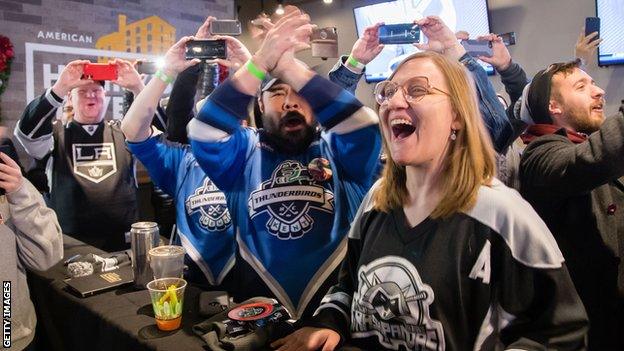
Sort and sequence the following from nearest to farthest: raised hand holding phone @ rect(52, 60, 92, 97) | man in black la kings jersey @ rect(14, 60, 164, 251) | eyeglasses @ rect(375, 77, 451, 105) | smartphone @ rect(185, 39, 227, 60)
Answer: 1. eyeglasses @ rect(375, 77, 451, 105)
2. smartphone @ rect(185, 39, 227, 60)
3. raised hand holding phone @ rect(52, 60, 92, 97)
4. man in black la kings jersey @ rect(14, 60, 164, 251)

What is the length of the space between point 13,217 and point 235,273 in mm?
725

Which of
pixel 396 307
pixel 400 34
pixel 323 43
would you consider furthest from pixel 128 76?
pixel 396 307

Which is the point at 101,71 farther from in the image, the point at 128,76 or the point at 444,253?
the point at 444,253

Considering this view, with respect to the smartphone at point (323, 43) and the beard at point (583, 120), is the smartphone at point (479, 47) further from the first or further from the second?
the smartphone at point (323, 43)

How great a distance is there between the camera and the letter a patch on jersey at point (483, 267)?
0.92 m

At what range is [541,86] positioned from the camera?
178 centimetres

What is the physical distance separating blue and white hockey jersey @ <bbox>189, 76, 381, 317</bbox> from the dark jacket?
0.56 m

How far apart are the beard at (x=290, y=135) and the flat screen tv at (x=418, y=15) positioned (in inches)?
97.2

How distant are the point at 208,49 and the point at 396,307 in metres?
1.14

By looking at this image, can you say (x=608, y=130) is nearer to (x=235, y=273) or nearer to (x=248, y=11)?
(x=235, y=273)

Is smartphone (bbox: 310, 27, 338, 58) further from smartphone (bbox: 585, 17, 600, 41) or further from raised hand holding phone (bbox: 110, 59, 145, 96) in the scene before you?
smartphone (bbox: 585, 17, 600, 41)

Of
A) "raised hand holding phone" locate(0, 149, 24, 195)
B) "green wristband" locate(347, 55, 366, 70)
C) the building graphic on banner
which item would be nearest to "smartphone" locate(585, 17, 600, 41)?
"green wristband" locate(347, 55, 366, 70)

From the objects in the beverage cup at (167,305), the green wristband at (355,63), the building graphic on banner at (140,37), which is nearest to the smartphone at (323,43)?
the green wristband at (355,63)

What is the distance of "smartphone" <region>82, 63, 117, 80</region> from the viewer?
2.13 meters
